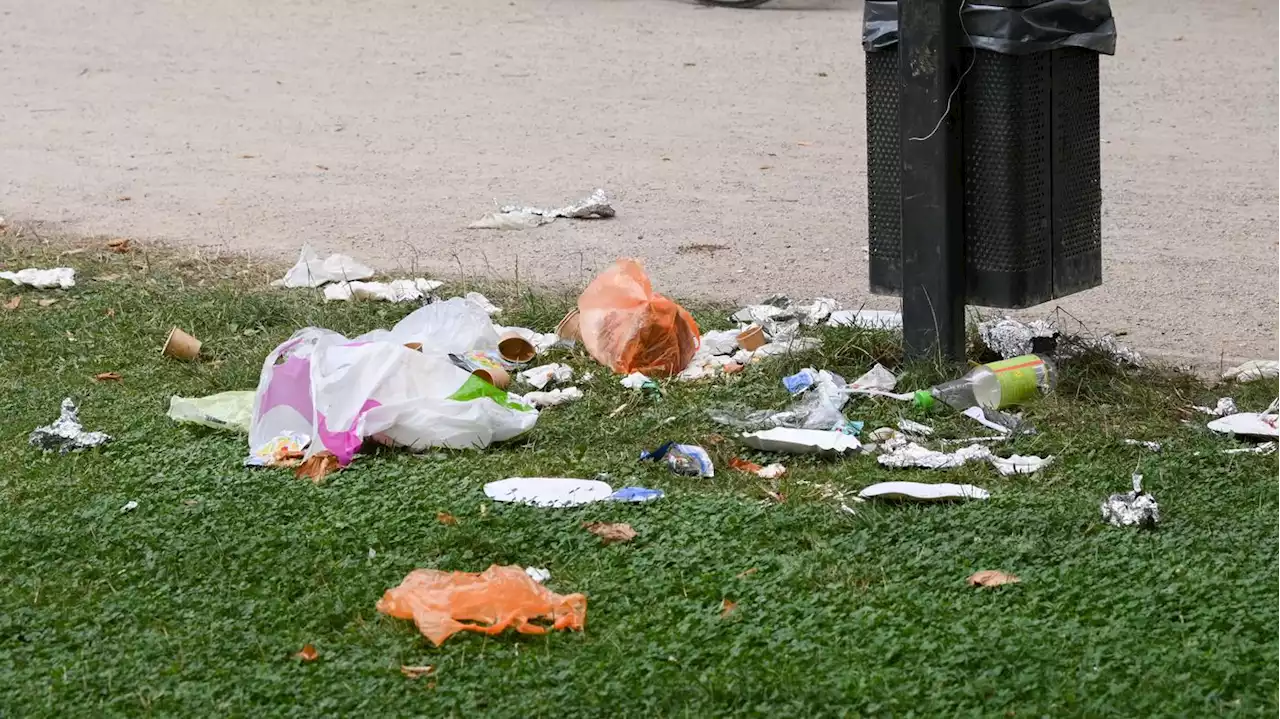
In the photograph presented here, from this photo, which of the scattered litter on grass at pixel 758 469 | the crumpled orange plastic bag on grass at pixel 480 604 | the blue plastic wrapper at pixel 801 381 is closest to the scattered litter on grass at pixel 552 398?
the blue plastic wrapper at pixel 801 381

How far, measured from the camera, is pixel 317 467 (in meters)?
4.32

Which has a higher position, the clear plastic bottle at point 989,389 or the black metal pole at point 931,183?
the black metal pole at point 931,183

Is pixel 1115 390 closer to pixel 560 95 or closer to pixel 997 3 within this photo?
pixel 997 3

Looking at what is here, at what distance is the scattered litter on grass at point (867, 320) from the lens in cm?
530

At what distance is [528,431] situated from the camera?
4586 mm

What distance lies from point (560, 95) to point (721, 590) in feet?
24.2

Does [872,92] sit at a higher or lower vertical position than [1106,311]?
higher

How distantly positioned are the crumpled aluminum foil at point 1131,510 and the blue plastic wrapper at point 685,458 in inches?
38.8

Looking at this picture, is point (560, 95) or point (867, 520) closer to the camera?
point (867, 520)

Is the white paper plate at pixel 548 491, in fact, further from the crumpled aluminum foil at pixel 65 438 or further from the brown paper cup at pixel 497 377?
the crumpled aluminum foil at pixel 65 438

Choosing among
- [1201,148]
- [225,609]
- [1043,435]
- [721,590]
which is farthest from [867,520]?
[1201,148]

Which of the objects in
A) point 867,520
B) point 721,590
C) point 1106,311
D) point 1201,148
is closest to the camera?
point 721,590

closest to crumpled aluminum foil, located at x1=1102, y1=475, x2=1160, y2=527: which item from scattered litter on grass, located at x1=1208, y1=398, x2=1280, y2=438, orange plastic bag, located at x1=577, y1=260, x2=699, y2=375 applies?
scattered litter on grass, located at x1=1208, y1=398, x2=1280, y2=438

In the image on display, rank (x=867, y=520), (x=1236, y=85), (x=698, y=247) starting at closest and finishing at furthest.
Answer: (x=867, y=520) < (x=698, y=247) < (x=1236, y=85)
